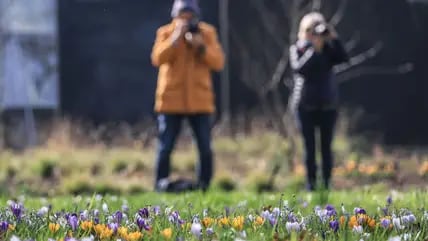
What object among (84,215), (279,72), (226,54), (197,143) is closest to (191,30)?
(197,143)

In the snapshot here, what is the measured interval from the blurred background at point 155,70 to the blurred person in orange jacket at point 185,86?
5.81 m

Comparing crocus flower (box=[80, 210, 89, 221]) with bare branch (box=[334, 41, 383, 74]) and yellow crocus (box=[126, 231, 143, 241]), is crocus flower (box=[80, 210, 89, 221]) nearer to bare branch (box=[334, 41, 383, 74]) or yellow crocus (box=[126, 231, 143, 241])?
yellow crocus (box=[126, 231, 143, 241])

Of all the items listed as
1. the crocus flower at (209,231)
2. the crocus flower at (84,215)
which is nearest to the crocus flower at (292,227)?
the crocus flower at (209,231)

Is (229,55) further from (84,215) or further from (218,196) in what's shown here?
(84,215)

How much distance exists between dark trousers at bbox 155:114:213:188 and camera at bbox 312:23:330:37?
1094 mm

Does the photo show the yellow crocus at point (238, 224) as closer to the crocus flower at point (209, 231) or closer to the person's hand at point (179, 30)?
the crocus flower at point (209, 231)

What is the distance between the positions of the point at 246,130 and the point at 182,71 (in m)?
6.61

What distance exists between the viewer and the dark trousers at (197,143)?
24.8ft

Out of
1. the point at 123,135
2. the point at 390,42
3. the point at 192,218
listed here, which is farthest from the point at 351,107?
the point at 192,218

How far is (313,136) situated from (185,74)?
111cm

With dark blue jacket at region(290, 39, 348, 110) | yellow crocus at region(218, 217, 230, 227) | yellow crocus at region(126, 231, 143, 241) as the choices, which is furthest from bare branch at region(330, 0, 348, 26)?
yellow crocus at region(126, 231, 143, 241)

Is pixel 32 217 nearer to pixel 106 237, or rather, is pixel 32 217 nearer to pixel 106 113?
pixel 106 237

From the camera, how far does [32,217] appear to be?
11.7 feet

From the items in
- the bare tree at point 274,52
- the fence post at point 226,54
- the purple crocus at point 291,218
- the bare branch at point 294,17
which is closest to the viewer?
the purple crocus at point 291,218
